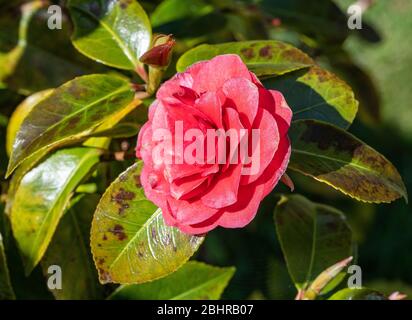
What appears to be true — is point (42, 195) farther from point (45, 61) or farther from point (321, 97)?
point (321, 97)

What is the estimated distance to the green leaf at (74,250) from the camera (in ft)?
3.61

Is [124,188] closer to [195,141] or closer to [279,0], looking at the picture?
[195,141]

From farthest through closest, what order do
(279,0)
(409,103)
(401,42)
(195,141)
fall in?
(401,42) < (409,103) < (279,0) < (195,141)

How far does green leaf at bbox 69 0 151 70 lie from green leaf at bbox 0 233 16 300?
0.30 m

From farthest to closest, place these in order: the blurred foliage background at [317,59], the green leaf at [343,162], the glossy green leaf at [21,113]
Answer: the blurred foliage background at [317,59] < the glossy green leaf at [21,113] < the green leaf at [343,162]

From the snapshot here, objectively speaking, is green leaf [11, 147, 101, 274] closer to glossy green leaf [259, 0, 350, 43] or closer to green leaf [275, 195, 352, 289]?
green leaf [275, 195, 352, 289]

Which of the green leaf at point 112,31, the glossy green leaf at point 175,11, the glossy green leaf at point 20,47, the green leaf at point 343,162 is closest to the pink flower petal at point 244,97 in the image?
the green leaf at point 343,162

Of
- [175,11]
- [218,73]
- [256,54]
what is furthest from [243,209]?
[175,11]

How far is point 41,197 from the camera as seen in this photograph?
1047 mm

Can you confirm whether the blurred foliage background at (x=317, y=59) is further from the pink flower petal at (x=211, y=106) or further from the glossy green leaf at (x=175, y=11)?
the pink flower petal at (x=211, y=106)

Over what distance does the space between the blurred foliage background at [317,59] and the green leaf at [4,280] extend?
11 cm

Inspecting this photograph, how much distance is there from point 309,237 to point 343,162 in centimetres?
31

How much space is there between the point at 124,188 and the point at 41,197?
175mm
